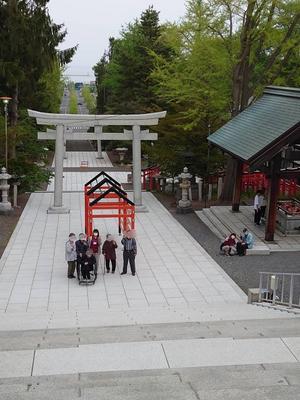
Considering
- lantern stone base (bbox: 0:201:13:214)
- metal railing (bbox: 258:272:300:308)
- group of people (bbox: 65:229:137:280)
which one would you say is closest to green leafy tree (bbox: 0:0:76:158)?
lantern stone base (bbox: 0:201:13:214)

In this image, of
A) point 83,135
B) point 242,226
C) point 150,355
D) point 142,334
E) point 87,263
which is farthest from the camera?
point 83,135

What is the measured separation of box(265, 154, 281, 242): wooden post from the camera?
17844 mm

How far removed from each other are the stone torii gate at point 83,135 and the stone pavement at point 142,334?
6.43 metres

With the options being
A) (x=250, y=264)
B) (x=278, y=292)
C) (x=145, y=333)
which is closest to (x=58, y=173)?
(x=250, y=264)

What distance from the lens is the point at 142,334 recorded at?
986 cm

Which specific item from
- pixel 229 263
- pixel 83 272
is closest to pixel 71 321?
pixel 83 272

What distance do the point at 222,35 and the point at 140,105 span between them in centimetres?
1873

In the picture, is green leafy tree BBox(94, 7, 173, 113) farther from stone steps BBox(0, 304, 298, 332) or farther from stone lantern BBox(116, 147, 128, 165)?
stone steps BBox(0, 304, 298, 332)

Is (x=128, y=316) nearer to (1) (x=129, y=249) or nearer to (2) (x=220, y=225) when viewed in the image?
(1) (x=129, y=249)

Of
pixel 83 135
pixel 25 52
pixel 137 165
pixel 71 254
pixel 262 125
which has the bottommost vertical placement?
pixel 71 254

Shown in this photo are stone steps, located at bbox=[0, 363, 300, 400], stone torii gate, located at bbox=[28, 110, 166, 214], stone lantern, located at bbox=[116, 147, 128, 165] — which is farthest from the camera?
stone lantern, located at bbox=[116, 147, 128, 165]

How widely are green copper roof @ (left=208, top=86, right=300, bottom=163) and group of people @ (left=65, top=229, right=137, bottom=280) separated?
5.30 m

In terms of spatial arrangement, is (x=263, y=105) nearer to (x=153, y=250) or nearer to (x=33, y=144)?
(x=153, y=250)

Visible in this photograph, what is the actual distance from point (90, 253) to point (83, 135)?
11.5 m
